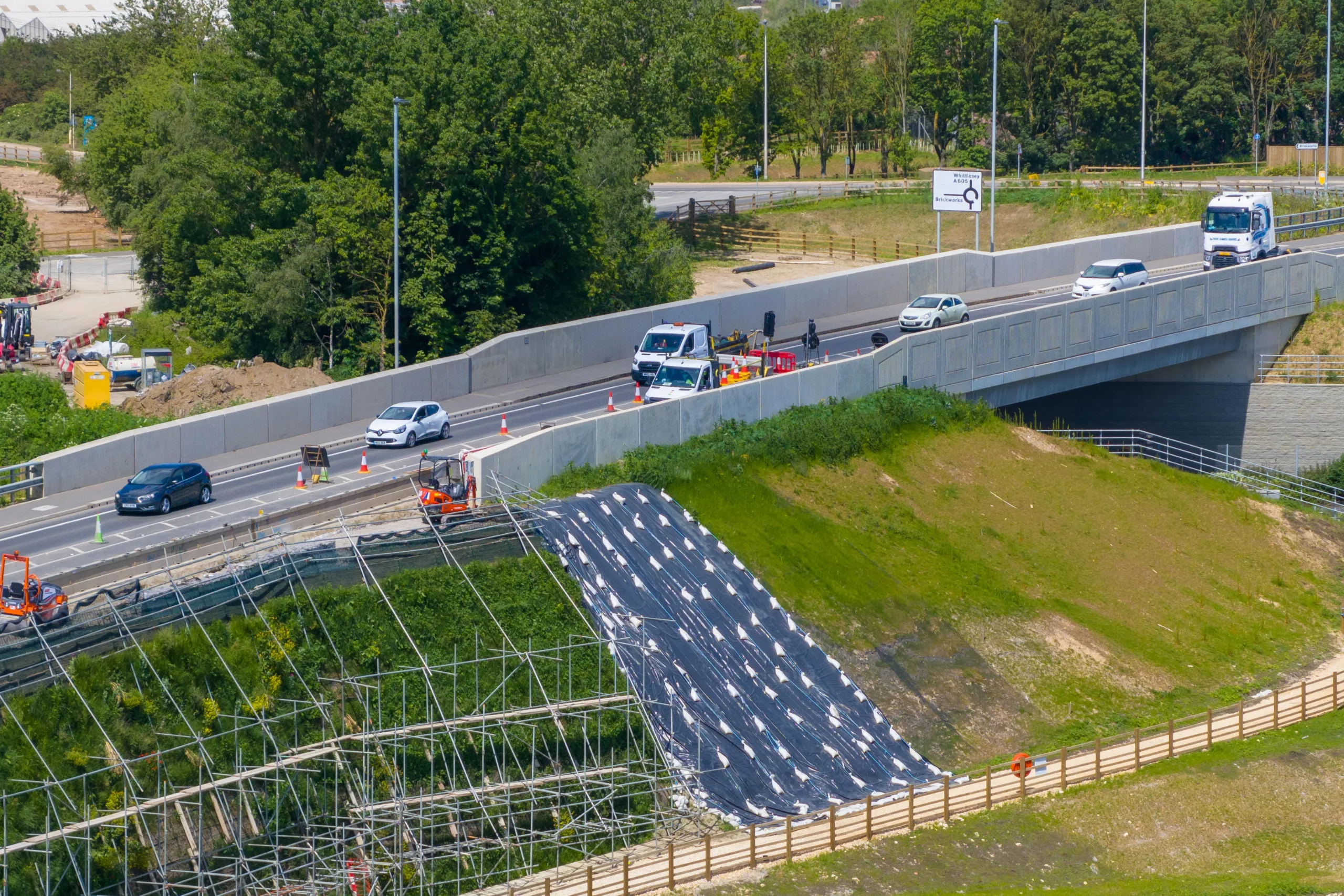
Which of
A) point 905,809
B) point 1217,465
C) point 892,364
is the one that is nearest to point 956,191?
point 1217,465

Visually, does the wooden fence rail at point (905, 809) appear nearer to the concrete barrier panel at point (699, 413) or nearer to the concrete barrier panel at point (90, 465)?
the concrete barrier panel at point (699, 413)

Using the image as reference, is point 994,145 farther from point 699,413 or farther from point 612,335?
point 699,413

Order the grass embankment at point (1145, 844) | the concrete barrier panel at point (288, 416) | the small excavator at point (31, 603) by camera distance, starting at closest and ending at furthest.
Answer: the small excavator at point (31, 603), the grass embankment at point (1145, 844), the concrete barrier panel at point (288, 416)

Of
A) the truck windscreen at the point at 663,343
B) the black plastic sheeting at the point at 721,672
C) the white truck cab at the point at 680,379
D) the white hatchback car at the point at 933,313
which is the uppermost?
the white hatchback car at the point at 933,313

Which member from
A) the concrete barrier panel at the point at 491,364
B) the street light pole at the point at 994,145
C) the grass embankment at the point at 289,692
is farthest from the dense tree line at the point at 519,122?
the grass embankment at the point at 289,692

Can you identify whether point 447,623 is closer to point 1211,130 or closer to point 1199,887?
point 1199,887

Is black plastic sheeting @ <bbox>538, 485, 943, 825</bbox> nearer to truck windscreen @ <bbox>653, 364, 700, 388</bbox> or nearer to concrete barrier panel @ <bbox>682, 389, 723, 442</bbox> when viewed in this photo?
concrete barrier panel @ <bbox>682, 389, 723, 442</bbox>
